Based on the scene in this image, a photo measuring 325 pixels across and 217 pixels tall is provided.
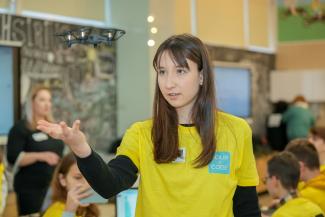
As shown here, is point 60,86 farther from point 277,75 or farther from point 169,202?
point 277,75

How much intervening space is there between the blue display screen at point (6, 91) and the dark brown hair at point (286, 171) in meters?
2.86

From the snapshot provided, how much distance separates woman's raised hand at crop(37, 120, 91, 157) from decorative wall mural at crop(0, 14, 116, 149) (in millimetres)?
3840

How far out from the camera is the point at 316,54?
416 inches

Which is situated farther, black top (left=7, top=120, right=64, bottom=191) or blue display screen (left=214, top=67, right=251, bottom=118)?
blue display screen (left=214, top=67, right=251, bottom=118)

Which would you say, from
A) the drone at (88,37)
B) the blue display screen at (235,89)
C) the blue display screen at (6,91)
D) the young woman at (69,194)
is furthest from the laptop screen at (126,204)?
the blue display screen at (235,89)

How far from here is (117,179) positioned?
152cm

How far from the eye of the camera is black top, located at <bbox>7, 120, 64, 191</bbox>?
14.5 feet

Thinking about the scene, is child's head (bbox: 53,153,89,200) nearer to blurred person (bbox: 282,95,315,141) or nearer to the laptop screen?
the laptop screen

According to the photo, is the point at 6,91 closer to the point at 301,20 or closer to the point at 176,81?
the point at 176,81

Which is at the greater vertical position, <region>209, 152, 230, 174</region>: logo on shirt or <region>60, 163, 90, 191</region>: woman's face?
<region>209, 152, 230, 174</region>: logo on shirt

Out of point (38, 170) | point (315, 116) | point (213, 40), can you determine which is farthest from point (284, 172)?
point (315, 116)

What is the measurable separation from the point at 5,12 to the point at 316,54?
6708 mm

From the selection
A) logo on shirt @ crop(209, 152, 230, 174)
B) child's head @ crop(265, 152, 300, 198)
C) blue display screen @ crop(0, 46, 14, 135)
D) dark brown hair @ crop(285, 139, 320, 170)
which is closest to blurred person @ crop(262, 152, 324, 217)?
child's head @ crop(265, 152, 300, 198)

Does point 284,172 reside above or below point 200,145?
below
